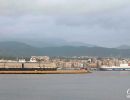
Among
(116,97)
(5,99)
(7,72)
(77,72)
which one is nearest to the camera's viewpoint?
(5,99)

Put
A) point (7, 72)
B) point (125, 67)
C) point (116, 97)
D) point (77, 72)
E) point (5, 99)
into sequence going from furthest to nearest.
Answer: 1. point (125, 67)
2. point (77, 72)
3. point (7, 72)
4. point (116, 97)
5. point (5, 99)

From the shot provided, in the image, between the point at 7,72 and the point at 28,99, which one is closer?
the point at 28,99

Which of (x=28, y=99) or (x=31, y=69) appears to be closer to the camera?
(x=28, y=99)

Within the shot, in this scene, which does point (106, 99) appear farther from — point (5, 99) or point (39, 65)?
point (39, 65)

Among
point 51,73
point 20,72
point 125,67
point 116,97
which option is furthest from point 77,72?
point 116,97

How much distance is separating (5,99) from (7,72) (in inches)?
3313

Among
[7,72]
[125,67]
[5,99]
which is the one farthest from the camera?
[125,67]

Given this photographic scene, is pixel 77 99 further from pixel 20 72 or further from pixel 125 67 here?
pixel 125 67

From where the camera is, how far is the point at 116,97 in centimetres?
5106

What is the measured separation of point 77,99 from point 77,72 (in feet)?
324

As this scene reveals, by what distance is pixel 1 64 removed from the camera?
133 meters

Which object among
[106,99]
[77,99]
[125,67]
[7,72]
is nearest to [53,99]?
[77,99]

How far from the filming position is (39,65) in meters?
137

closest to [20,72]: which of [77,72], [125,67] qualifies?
[77,72]
